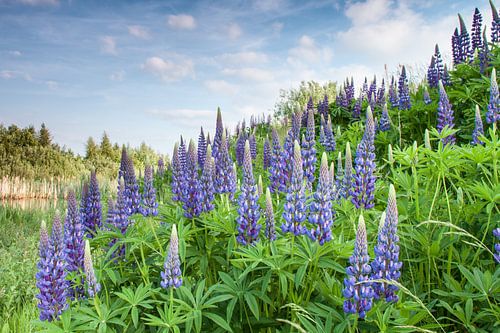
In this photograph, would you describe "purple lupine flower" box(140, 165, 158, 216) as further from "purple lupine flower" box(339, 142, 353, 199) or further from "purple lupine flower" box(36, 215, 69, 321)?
"purple lupine flower" box(339, 142, 353, 199)

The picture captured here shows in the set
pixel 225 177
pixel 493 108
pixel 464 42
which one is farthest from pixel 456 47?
pixel 225 177

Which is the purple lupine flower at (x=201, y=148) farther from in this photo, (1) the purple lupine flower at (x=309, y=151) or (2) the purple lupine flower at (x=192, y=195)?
(2) the purple lupine flower at (x=192, y=195)

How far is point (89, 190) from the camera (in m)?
3.87

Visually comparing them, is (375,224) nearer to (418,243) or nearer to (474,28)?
(418,243)

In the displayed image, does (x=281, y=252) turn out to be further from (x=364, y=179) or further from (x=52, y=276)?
(x=52, y=276)

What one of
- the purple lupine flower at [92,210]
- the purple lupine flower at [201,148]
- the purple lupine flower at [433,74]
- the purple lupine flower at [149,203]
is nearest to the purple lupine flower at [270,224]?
the purple lupine flower at [149,203]

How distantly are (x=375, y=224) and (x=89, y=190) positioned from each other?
88.8 inches

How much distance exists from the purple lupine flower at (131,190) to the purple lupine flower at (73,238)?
0.40 meters

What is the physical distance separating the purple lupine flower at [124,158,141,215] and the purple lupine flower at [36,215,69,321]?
70 centimetres

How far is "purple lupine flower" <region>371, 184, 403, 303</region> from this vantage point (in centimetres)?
249

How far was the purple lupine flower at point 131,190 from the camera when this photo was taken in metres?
3.67

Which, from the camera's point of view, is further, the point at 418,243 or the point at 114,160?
the point at 114,160

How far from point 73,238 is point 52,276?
0.45 m

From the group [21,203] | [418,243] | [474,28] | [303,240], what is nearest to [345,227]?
[418,243]
